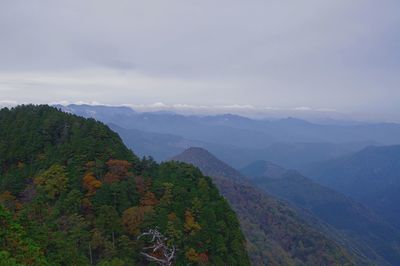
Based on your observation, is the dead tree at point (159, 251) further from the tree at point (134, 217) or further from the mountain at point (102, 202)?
the tree at point (134, 217)

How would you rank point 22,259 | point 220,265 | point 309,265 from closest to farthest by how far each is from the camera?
point 22,259, point 220,265, point 309,265

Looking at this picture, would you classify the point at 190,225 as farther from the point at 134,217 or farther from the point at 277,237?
the point at 277,237

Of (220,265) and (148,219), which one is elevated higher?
(148,219)

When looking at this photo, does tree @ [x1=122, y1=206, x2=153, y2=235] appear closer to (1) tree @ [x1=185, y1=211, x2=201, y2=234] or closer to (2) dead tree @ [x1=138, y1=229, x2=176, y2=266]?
(2) dead tree @ [x1=138, y1=229, x2=176, y2=266]

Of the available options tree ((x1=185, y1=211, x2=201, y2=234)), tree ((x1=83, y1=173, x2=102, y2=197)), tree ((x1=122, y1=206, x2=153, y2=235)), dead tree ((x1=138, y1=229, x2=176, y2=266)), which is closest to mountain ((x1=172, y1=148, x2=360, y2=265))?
tree ((x1=185, y1=211, x2=201, y2=234))

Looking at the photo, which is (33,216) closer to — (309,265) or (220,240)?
(220,240)

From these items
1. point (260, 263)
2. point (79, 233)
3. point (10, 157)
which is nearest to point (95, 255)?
point (79, 233)

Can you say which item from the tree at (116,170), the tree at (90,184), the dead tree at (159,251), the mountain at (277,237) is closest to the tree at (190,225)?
the dead tree at (159,251)

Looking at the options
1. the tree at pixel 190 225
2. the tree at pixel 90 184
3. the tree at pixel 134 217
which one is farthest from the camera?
the tree at pixel 90 184

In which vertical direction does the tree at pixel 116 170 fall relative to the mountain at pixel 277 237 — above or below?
above
